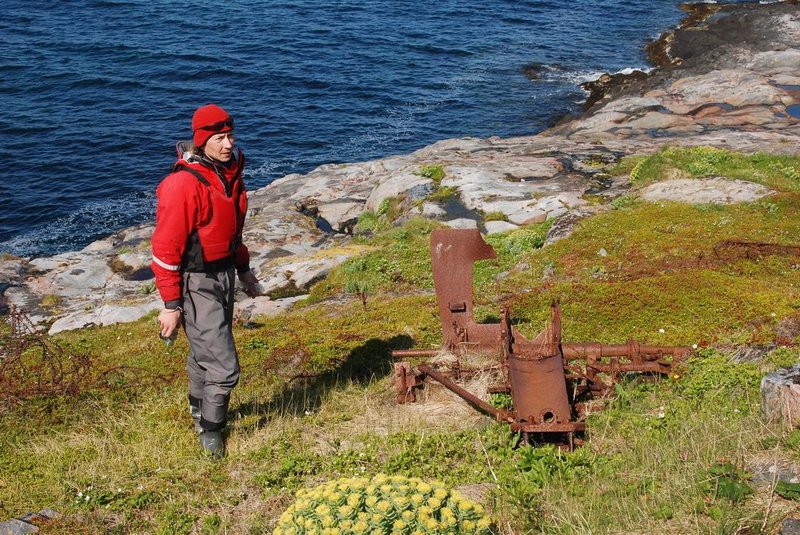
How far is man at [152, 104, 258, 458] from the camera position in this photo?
21.6ft

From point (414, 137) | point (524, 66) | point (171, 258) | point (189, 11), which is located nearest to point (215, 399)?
point (171, 258)

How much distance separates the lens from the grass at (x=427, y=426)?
5.80 meters

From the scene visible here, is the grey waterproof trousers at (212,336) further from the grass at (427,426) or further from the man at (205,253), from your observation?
the grass at (427,426)

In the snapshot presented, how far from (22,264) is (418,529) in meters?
19.2

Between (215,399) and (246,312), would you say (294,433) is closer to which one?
(215,399)

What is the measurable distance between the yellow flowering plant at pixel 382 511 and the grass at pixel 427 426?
1.02 metres

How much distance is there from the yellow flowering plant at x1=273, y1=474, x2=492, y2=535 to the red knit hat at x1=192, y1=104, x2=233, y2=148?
132 inches

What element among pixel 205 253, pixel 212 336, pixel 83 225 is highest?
pixel 205 253

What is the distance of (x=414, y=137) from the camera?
3306cm

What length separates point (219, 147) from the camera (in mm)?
6777

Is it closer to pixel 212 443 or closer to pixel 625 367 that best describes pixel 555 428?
pixel 625 367

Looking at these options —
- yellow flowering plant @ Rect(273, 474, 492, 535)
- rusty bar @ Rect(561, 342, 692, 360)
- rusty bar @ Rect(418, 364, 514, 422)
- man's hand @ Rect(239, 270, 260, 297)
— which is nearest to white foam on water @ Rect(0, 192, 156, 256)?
man's hand @ Rect(239, 270, 260, 297)

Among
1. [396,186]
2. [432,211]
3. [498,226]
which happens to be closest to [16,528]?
[498,226]

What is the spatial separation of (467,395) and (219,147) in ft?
10.1
